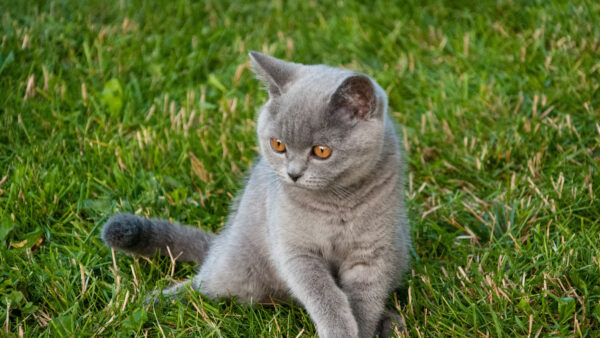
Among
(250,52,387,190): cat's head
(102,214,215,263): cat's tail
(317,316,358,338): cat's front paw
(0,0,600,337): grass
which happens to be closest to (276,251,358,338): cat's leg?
(317,316,358,338): cat's front paw

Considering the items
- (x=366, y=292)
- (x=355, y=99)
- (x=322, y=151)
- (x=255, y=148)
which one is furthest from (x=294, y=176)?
(x=255, y=148)

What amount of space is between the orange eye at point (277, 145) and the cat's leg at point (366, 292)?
1.63 feet

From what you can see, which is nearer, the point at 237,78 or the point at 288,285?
the point at 288,285

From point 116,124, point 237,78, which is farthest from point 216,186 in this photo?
Answer: point 237,78

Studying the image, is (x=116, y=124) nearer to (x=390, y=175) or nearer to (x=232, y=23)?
(x=232, y=23)

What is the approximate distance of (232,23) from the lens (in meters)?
4.93

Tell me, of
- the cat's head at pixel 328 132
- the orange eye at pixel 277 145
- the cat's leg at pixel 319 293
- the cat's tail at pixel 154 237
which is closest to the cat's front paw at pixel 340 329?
the cat's leg at pixel 319 293

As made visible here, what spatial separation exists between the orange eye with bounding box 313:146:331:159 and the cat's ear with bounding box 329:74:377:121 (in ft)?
0.44

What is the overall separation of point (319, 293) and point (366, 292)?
0.19 metres

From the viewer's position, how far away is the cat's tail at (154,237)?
2654 millimetres

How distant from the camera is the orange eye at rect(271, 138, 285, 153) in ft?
7.95

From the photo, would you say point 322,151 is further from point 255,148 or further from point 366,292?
point 255,148

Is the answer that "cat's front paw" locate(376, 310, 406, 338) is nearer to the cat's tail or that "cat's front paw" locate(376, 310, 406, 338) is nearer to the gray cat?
the gray cat

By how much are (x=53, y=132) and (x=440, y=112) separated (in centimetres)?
212
